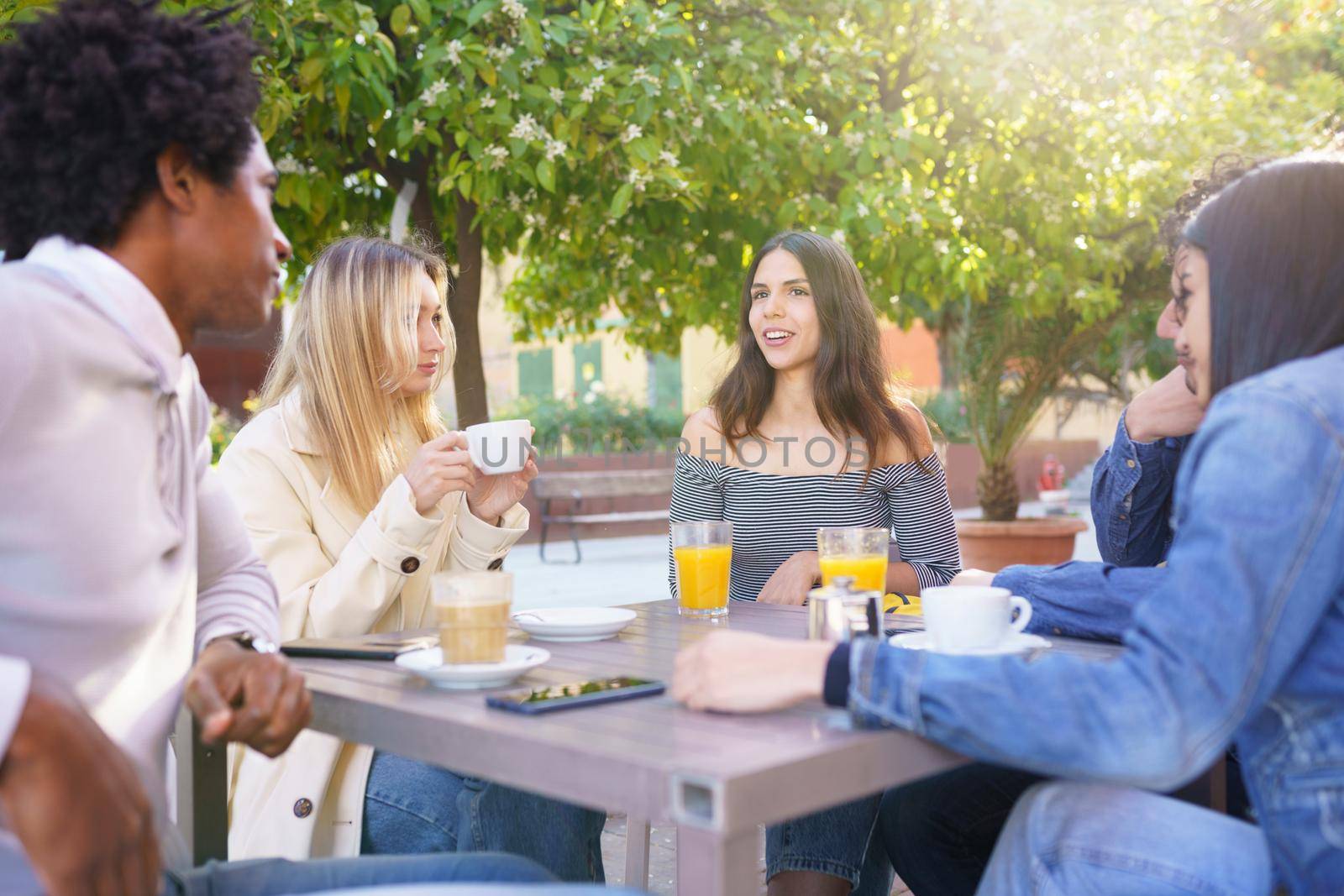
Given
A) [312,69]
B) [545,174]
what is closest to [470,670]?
[545,174]

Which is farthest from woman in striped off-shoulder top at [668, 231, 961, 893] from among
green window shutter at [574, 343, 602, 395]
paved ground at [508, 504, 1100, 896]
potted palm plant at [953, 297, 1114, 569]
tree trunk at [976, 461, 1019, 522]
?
green window shutter at [574, 343, 602, 395]

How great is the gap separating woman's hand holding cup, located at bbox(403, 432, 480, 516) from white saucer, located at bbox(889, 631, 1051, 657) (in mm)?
962

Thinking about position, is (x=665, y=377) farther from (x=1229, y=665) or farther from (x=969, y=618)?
(x=1229, y=665)

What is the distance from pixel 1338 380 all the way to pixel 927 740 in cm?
57

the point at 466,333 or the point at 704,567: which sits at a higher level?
the point at 466,333

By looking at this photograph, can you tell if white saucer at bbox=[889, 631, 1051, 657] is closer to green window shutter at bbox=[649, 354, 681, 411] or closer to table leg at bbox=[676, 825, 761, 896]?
table leg at bbox=[676, 825, 761, 896]

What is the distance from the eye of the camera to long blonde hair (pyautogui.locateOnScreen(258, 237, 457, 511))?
2.64 m

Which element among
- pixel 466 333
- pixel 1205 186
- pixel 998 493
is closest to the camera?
pixel 1205 186

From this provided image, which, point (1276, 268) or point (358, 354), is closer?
point (1276, 268)

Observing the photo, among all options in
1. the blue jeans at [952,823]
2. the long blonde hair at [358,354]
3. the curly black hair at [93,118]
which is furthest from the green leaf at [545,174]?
the curly black hair at [93,118]

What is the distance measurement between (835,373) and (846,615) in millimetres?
1939

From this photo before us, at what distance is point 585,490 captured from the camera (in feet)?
41.7

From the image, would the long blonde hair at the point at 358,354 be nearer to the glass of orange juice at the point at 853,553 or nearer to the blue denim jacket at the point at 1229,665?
the glass of orange juice at the point at 853,553

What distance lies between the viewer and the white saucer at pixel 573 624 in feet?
6.44
